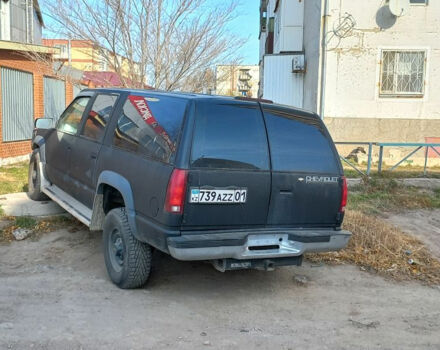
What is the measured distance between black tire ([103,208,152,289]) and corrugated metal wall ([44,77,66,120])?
35.2ft

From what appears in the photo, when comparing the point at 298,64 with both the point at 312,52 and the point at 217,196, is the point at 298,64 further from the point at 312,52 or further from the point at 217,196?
the point at 217,196

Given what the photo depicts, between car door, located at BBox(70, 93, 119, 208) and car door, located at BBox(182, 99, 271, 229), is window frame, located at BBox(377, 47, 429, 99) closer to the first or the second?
car door, located at BBox(70, 93, 119, 208)

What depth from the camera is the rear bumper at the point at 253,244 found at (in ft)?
12.3

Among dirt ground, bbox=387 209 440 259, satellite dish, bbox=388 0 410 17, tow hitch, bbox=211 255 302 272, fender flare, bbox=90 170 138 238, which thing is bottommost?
dirt ground, bbox=387 209 440 259

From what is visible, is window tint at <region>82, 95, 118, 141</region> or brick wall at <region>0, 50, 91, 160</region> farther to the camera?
brick wall at <region>0, 50, 91, 160</region>

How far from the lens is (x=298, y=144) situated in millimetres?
4281

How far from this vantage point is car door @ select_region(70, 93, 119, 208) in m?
5.08

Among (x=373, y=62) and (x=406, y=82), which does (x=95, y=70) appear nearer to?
(x=373, y=62)

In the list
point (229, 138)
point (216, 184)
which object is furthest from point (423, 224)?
point (216, 184)

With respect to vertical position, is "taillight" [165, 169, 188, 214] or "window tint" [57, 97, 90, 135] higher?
"window tint" [57, 97, 90, 135]

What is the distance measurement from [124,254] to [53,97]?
1186cm

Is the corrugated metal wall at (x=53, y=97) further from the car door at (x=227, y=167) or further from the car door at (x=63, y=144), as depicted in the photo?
the car door at (x=227, y=167)

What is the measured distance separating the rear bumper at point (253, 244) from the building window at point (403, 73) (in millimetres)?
11555

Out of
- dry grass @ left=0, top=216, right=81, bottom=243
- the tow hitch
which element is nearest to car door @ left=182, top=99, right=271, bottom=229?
the tow hitch
